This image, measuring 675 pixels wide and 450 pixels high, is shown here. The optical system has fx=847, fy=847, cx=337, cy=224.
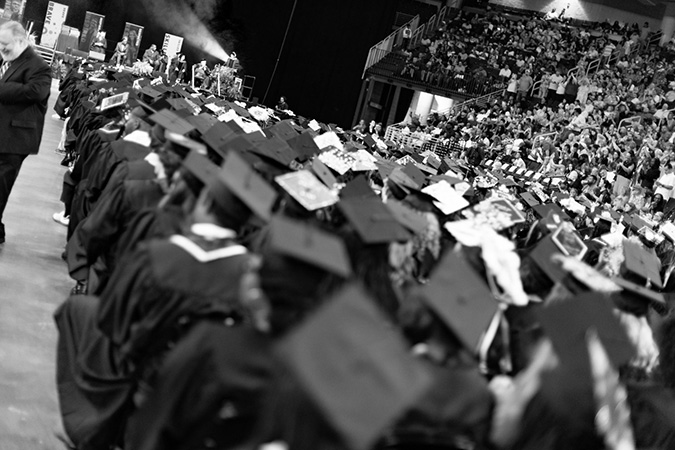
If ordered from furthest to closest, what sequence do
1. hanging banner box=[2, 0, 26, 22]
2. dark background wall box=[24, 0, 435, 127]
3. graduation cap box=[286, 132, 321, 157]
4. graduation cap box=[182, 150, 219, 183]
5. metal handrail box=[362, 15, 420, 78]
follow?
dark background wall box=[24, 0, 435, 127] < metal handrail box=[362, 15, 420, 78] < hanging banner box=[2, 0, 26, 22] < graduation cap box=[286, 132, 321, 157] < graduation cap box=[182, 150, 219, 183]

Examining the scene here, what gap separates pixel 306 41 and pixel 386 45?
13.3 ft

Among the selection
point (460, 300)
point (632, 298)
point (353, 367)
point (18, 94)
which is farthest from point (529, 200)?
point (353, 367)

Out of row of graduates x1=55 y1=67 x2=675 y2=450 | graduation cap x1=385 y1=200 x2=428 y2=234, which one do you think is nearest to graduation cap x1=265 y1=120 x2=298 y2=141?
graduation cap x1=385 y1=200 x2=428 y2=234

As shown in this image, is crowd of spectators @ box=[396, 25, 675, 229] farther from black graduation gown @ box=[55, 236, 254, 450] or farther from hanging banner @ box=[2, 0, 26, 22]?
hanging banner @ box=[2, 0, 26, 22]

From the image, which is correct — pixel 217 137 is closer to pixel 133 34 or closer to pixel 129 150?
pixel 129 150

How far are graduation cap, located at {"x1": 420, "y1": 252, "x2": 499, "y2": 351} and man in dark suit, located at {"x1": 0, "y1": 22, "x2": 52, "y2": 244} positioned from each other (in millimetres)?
3509

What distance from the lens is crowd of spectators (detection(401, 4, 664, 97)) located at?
90.6 feet

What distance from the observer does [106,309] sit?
2930mm

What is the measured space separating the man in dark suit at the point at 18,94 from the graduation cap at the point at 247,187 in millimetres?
2723

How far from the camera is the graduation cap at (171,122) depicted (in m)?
4.86

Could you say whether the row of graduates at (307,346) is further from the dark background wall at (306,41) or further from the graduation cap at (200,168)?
the dark background wall at (306,41)

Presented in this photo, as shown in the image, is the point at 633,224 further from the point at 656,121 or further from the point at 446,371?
the point at 656,121

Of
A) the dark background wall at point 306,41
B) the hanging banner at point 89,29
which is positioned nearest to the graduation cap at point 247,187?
the hanging banner at point 89,29

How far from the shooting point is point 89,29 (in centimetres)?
2891
